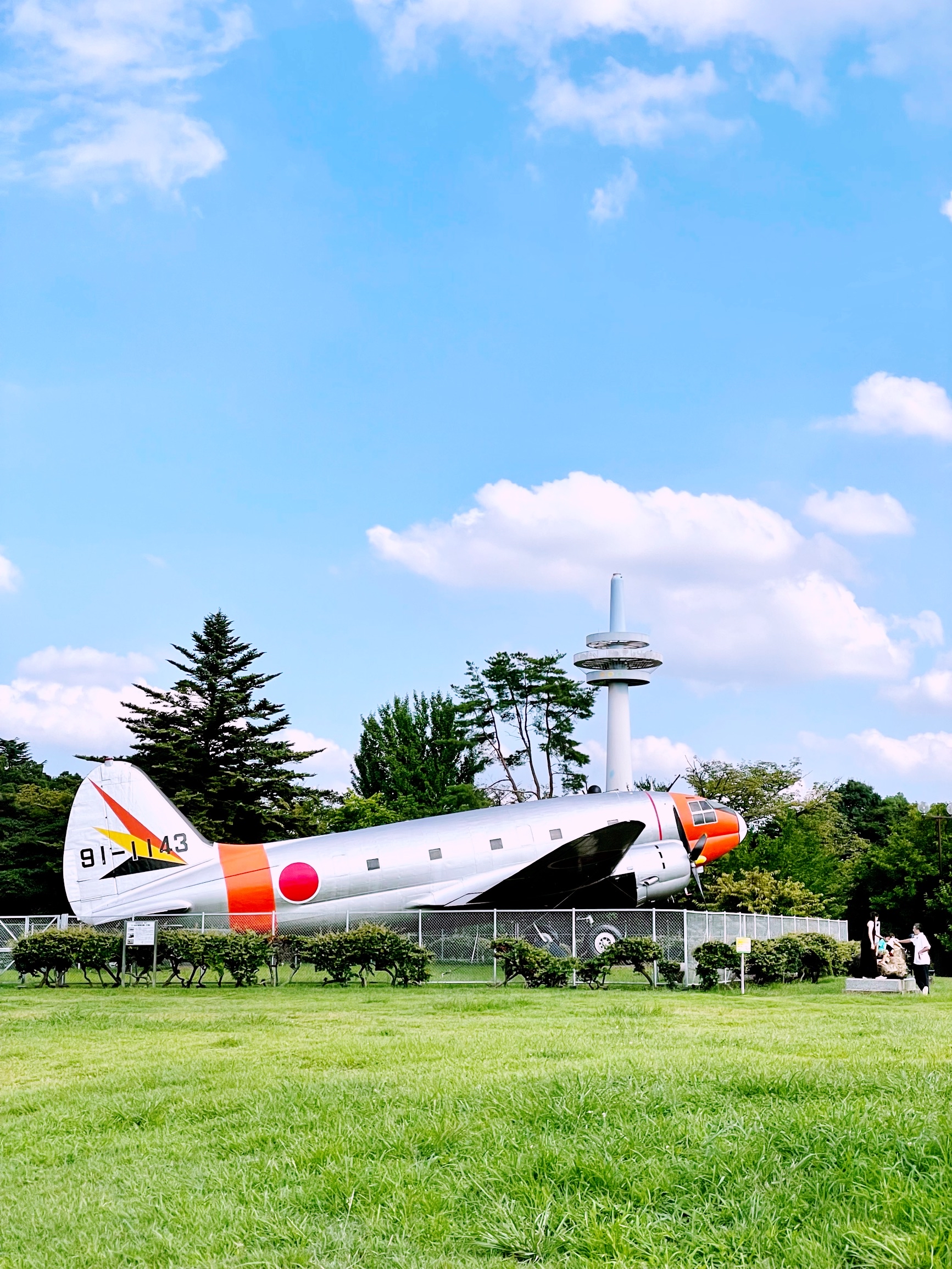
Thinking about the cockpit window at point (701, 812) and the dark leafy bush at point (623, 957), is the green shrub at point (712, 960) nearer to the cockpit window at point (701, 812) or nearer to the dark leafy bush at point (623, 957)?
the dark leafy bush at point (623, 957)

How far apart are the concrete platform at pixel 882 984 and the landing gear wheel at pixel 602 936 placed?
5.46 m

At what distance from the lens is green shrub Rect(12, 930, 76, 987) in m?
26.3

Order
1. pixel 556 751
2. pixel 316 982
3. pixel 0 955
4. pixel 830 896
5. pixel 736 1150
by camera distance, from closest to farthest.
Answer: pixel 736 1150
pixel 316 982
pixel 0 955
pixel 830 896
pixel 556 751

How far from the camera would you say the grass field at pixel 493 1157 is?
5.18 metres

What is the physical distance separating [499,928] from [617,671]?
40006 millimetres

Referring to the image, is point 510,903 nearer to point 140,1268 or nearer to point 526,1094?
point 526,1094

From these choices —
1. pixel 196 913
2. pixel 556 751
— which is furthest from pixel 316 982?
pixel 556 751

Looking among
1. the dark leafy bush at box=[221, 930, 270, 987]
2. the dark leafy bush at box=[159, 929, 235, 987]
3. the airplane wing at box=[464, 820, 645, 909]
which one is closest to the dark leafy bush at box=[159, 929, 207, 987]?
the dark leafy bush at box=[159, 929, 235, 987]

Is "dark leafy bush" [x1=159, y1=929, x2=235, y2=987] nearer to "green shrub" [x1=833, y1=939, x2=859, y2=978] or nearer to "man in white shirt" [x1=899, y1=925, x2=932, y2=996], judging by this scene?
"man in white shirt" [x1=899, y1=925, x2=932, y2=996]

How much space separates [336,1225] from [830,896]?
47.6m

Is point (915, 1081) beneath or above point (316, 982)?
above

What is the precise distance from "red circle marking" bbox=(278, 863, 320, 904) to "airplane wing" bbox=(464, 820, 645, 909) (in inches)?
178

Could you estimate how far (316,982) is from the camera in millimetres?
27453

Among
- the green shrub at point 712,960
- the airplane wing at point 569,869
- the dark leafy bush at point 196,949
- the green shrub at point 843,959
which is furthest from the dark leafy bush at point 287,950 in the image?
the green shrub at point 843,959
